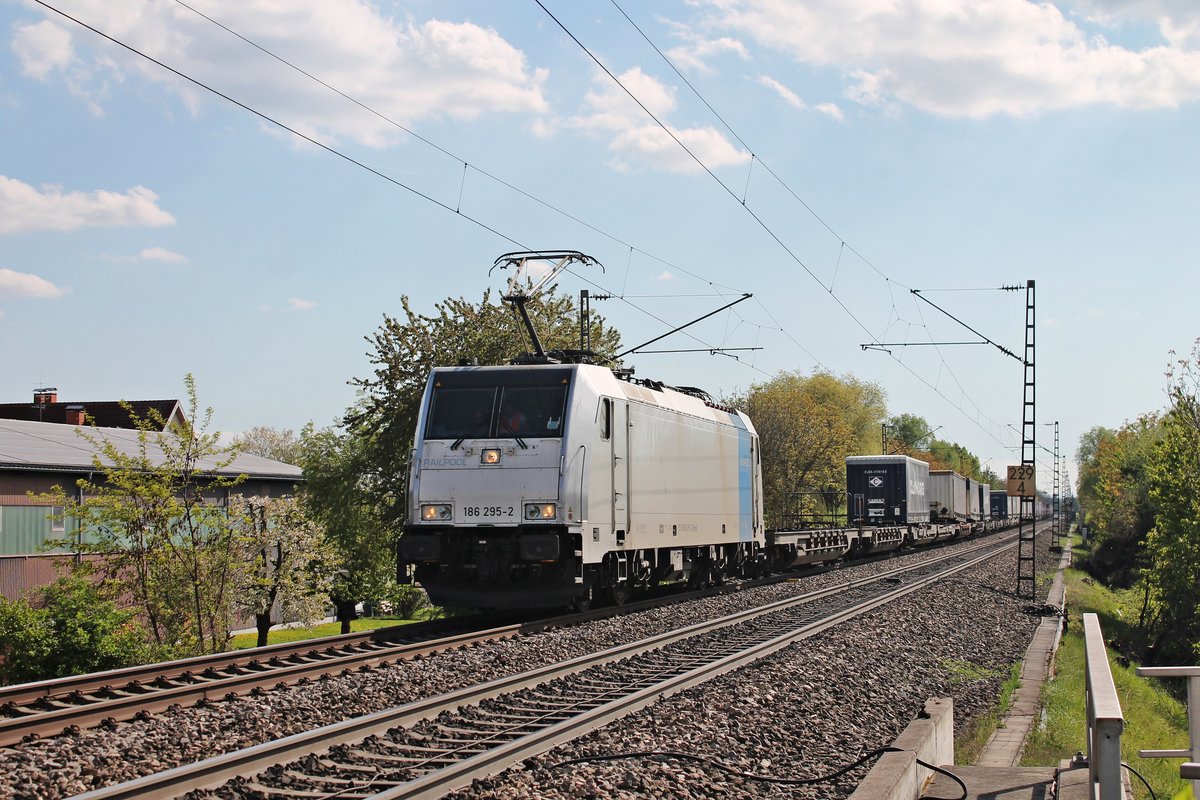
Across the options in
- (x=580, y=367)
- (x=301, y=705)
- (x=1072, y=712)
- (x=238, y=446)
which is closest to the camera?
(x=301, y=705)

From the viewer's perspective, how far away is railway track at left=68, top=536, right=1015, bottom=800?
271 inches

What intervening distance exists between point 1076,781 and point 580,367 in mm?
10289

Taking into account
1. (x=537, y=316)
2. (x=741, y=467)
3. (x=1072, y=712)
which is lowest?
(x=1072, y=712)

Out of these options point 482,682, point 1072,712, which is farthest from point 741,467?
point 482,682

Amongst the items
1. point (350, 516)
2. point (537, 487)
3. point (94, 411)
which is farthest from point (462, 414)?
point (94, 411)

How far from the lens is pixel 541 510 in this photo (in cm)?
1566

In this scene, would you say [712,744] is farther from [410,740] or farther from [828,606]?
[828,606]

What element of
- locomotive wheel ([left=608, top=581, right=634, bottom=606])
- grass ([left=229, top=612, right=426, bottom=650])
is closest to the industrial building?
grass ([left=229, top=612, right=426, bottom=650])

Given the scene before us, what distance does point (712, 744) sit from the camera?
8.30 meters

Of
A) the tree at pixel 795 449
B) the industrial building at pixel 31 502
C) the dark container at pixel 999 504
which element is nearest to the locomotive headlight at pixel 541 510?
the industrial building at pixel 31 502

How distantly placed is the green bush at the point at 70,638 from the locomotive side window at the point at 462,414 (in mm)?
5922

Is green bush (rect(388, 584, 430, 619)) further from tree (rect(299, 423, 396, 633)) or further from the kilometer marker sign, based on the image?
the kilometer marker sign

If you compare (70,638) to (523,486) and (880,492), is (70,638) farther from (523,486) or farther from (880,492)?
(880,492)

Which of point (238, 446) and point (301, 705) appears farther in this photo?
point (238, 446)
